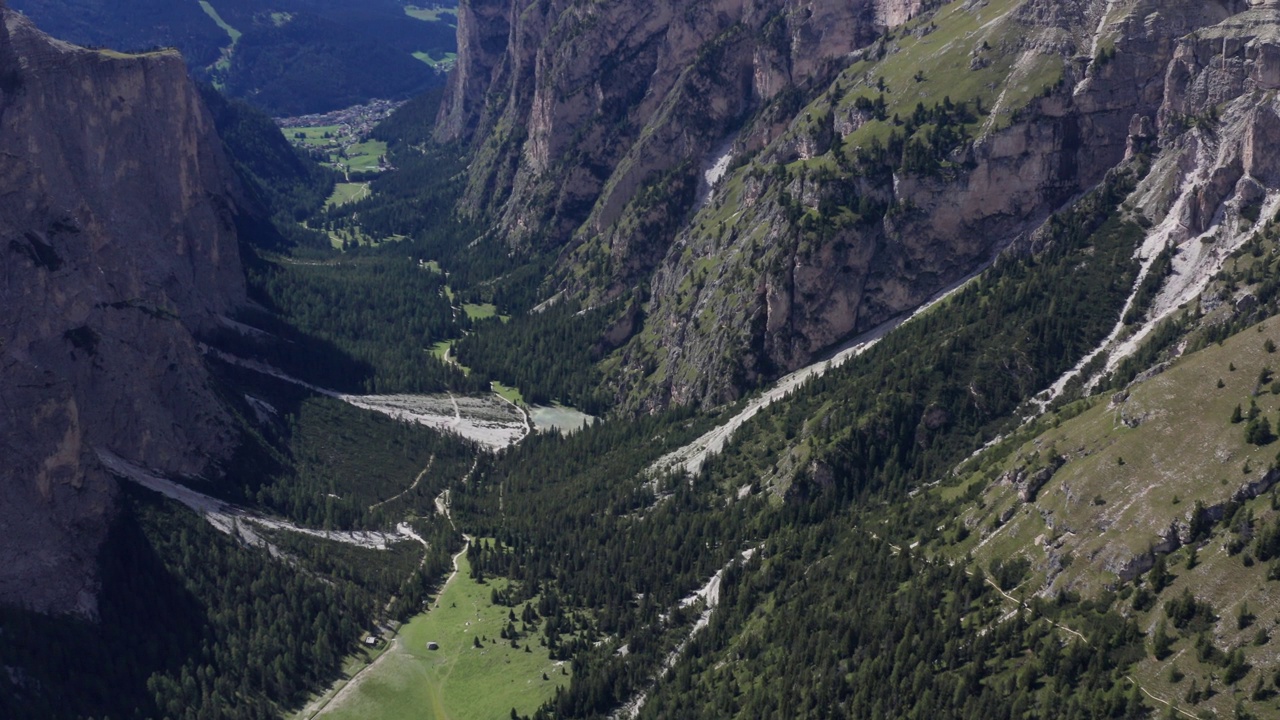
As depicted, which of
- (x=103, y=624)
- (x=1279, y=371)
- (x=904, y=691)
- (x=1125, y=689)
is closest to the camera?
(x=1125, y=689)

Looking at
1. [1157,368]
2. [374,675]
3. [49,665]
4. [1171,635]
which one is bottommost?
[374,675]

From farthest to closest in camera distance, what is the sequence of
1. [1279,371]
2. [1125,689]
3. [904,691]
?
[1279,371] → [904,691] → [1125,689]

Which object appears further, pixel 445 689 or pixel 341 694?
pixel 445 689

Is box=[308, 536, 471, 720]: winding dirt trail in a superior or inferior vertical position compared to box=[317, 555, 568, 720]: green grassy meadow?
superior

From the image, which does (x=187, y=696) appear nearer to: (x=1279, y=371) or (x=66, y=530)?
(x=66, y=530)

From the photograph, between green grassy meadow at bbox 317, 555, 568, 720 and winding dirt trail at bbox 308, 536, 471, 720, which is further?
green grassy meadow at bbox 317, 555, 568, 720

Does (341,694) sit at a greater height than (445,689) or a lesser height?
greater

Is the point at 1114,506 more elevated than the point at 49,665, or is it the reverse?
the point at 1114,506

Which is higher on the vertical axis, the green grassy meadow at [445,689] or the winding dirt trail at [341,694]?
the winding dirt trail at [341,694]

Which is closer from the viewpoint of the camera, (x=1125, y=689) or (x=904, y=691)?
(x=1125, y=689)

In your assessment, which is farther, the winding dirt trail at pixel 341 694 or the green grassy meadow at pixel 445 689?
the green grassy meadow at pixel 445 689

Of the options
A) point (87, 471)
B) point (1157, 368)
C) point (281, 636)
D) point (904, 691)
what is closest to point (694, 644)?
Answer: point (904, 691)
